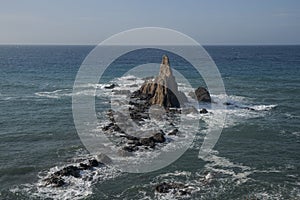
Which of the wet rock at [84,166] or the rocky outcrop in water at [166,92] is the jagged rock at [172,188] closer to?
the wet rock at [84,166]

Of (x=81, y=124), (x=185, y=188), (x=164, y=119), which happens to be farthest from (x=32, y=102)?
(x=185, y=188)

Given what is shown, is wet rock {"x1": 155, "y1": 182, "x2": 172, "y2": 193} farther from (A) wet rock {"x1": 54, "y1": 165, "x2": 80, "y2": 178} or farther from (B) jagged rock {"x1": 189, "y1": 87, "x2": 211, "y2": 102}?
(B) jagged rock {"x1": 189, "y1": 87, "x2": 211, "y2": 102}

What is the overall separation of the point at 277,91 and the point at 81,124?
46.1 meters

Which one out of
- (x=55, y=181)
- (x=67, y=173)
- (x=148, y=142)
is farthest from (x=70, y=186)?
(x=148, y=142)

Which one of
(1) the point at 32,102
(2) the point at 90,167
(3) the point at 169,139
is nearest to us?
(2) the point at 90,167

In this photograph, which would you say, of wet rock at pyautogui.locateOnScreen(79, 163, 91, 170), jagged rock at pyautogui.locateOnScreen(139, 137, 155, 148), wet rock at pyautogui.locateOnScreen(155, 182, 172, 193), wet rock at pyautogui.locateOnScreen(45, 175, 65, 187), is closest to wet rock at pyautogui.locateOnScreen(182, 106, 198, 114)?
jagged rock at pyautogui.locateOnScreen(139, 137, 155, 148)

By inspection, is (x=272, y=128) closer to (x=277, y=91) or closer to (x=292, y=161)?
(x=292, y=161)

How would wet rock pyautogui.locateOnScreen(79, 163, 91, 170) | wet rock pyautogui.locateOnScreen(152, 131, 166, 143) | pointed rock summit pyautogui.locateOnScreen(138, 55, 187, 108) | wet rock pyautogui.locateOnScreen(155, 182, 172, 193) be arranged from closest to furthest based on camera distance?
wet rock pyautogui.locateOnScreen(155, 182, 172, 193), wet rock pyautogui.locateOnScreen(79, 163, 91, 170), wet rock pyautogui.locateOnScreen(152, 131, 166, 143), pointed rock summit pyautogui.locateOnScreen(138, 55, 187, 108)

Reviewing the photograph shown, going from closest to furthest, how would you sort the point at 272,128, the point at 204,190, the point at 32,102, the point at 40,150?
the point at 204,190, the point at 40,150, the point at 272,128, the point at 32,102

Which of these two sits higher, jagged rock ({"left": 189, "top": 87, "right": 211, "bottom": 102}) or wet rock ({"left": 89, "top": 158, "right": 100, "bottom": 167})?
jagged rock ({"left": 189, "top": 87, "right": 211, "bottom": 102})

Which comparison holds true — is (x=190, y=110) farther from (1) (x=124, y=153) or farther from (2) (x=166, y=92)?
(1) (x=124, y=153)

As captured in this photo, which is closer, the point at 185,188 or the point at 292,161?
the point at 185,188

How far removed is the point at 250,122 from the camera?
169 ft

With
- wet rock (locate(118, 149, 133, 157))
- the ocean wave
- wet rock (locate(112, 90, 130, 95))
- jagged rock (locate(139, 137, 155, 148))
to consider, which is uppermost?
wet rock (locate(112, 90, 130, 95))
